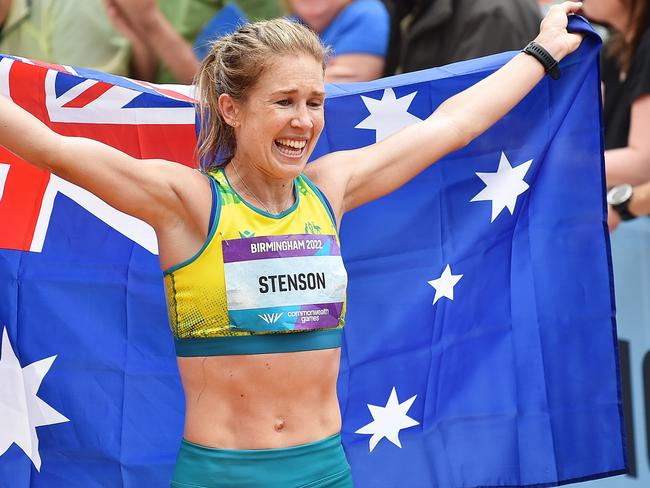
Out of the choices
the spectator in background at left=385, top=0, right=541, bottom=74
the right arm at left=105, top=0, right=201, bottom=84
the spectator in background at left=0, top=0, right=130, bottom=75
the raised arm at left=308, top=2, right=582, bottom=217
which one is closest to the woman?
the raised arm at left=308, top=2, right=582, bottom=217

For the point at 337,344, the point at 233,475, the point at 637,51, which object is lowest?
the point at 233,475

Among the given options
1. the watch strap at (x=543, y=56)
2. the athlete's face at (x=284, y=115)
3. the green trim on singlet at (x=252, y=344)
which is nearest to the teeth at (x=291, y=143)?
the athlete's face at (x=284, y=115)

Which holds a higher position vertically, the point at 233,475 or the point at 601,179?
the point at 601,179

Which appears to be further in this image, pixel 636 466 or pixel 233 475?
pixel 636 466

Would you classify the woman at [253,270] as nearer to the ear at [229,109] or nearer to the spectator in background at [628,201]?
the ear at [229,109]

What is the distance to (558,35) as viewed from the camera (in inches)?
157

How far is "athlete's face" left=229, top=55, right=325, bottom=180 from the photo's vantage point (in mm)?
3234

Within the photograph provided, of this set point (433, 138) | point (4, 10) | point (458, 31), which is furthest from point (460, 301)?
point (4, 10)

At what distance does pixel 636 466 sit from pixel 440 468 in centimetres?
120

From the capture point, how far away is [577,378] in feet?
14.1

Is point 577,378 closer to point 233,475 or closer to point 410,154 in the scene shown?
point 410,154

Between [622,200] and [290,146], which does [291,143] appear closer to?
[290,146]

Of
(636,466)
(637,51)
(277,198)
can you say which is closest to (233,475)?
(277,198)

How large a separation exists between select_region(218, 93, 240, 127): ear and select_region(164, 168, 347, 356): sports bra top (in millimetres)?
164
